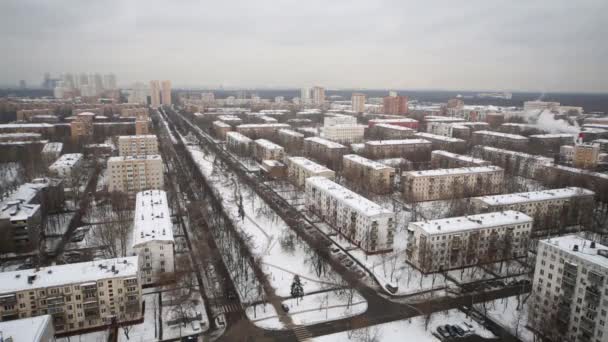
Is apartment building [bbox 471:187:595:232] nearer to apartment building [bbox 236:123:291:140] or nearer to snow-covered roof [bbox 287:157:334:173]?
snow-covered roof [bbox 287:157:334:173]

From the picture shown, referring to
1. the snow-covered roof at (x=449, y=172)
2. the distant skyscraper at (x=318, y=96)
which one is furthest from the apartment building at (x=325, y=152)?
the distant skyscraper at (x=318, y=96)

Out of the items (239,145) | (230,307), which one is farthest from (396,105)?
(230,307)

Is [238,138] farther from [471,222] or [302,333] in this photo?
[302,333]

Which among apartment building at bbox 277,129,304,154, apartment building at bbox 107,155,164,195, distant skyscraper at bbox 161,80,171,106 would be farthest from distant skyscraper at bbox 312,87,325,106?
apartment building at bbox 107,155,164,195

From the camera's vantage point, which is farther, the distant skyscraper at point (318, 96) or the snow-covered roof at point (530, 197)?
the distant skyscraper at point (318, 96)

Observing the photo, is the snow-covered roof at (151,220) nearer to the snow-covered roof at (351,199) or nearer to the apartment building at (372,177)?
the snow-covered roof at (351,199)

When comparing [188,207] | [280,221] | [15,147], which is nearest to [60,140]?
[15,147]
